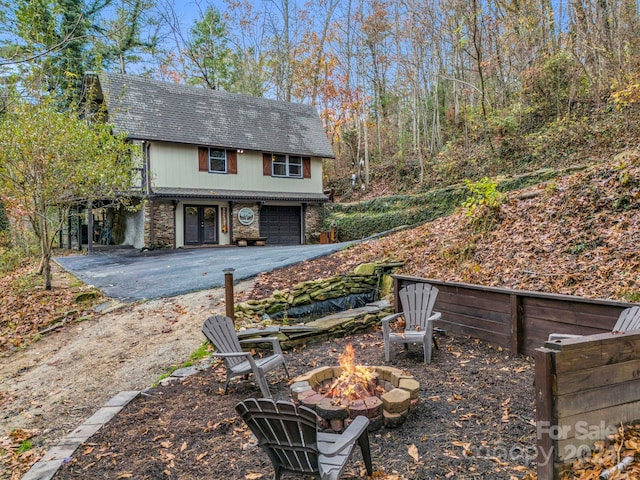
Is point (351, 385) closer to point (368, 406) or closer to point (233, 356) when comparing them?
point (368, 406)

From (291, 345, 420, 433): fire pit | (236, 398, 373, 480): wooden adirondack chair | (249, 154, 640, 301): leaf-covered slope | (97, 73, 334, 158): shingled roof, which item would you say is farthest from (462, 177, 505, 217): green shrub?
(97, 73, 334, 158): shingled roof

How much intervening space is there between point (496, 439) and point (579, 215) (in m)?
4.86

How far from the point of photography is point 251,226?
1705 centimetres

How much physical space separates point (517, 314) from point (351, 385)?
2257 mm

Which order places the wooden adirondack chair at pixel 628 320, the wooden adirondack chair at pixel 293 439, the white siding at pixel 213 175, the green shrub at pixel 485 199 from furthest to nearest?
the white siding at pixel 213 175
the green shrub at pixel 485 199
the wooden adirondack chair at pixel 628 320
the wooden adirondack chair at pixel 293 439

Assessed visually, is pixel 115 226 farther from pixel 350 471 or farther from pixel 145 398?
pixel 350 471

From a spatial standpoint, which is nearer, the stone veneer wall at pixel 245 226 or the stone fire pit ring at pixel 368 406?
the stone fire pit ring at pixel 368 406

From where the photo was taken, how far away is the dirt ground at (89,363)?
3.89 m

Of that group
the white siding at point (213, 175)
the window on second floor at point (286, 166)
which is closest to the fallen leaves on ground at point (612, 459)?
the white siding at point (213, 175)

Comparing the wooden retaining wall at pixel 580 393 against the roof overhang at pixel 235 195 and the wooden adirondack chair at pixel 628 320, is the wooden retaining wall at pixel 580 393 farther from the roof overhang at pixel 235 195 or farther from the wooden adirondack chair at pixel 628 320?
the roof overhang at pixel 235 195

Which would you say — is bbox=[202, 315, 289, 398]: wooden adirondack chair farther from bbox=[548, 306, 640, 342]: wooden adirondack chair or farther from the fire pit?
bbox=[548, 306, 640, 342]: wooden adirondack chair

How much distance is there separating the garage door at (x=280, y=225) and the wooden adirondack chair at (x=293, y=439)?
1545cm

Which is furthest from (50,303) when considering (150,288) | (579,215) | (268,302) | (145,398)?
(579,215)

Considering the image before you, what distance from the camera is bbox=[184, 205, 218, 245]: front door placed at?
16.0 m
